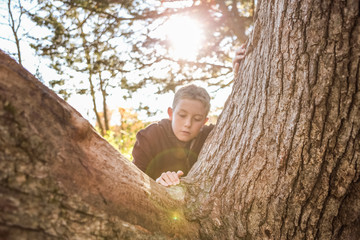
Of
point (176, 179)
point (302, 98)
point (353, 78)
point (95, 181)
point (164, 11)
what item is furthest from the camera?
point (164, 11)

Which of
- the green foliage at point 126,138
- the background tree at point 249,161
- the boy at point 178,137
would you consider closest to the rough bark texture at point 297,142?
the background tree at point 249,161

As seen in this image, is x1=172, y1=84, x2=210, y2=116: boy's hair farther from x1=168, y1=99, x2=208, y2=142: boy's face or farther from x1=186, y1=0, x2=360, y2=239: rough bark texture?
x1=186, y1=0, x2=360, y2=239: rough bark texture

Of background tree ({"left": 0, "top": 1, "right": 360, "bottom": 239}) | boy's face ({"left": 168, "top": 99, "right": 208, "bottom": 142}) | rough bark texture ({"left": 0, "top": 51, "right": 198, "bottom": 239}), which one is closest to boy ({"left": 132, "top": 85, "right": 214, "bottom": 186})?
boy's face ({"left": 168, "top": 99, "right": 208, "bottom": 142})

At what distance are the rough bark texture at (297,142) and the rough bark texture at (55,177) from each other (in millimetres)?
469

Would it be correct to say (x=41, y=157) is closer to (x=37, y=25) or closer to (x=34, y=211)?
(x=34, y=211)

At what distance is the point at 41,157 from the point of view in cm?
91

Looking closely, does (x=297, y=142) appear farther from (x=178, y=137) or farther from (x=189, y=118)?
(x=178, y=137)

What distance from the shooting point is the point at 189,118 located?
106 inches

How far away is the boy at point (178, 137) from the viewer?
2697 mm

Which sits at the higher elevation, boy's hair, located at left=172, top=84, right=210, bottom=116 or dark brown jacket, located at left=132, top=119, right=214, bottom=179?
boy's hair, located at left=172, top=84, right=210, bottom=116

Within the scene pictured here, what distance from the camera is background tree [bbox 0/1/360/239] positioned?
0.89 metres

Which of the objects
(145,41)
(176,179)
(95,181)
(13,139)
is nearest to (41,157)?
(13,139)

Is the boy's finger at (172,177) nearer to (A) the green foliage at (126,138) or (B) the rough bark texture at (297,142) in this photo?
(B) the rough bark texture at (297,142)

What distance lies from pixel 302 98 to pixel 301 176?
42cm
